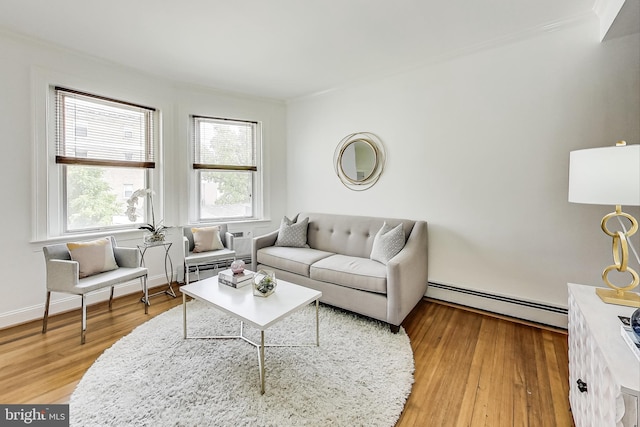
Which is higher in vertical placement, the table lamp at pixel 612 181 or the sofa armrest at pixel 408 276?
the table lamp at pixel 612 181

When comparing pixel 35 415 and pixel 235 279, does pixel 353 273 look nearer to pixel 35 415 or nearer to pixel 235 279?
pixel 235 279

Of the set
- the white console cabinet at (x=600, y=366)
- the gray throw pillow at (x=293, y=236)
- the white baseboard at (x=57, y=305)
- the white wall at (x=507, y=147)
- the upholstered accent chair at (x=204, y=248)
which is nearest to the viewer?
the white console cabinet at (x=600, y=366)

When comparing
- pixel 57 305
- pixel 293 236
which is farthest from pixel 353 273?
pixel 57 305

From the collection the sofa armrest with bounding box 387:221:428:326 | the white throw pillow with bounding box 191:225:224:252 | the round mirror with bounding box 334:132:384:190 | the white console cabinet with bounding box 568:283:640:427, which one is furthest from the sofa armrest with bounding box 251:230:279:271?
the white console cabinet with bounding box 568:283:640:427

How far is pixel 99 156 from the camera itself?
3033 mm

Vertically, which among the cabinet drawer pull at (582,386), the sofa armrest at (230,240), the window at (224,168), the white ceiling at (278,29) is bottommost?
the cabinet drawer pull at (582,386)

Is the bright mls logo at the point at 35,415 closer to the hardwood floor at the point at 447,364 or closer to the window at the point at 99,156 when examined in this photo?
the hardwood floor at the point at 447,364

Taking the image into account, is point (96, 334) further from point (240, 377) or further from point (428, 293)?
point (428, 293)

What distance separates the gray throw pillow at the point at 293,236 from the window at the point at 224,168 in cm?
95

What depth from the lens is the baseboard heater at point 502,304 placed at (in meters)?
2.43

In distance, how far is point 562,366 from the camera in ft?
6.33

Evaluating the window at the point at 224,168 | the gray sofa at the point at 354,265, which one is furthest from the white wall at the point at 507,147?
the window at the point at 224,168

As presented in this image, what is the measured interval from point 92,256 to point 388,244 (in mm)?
2719

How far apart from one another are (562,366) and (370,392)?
53.8 inches
